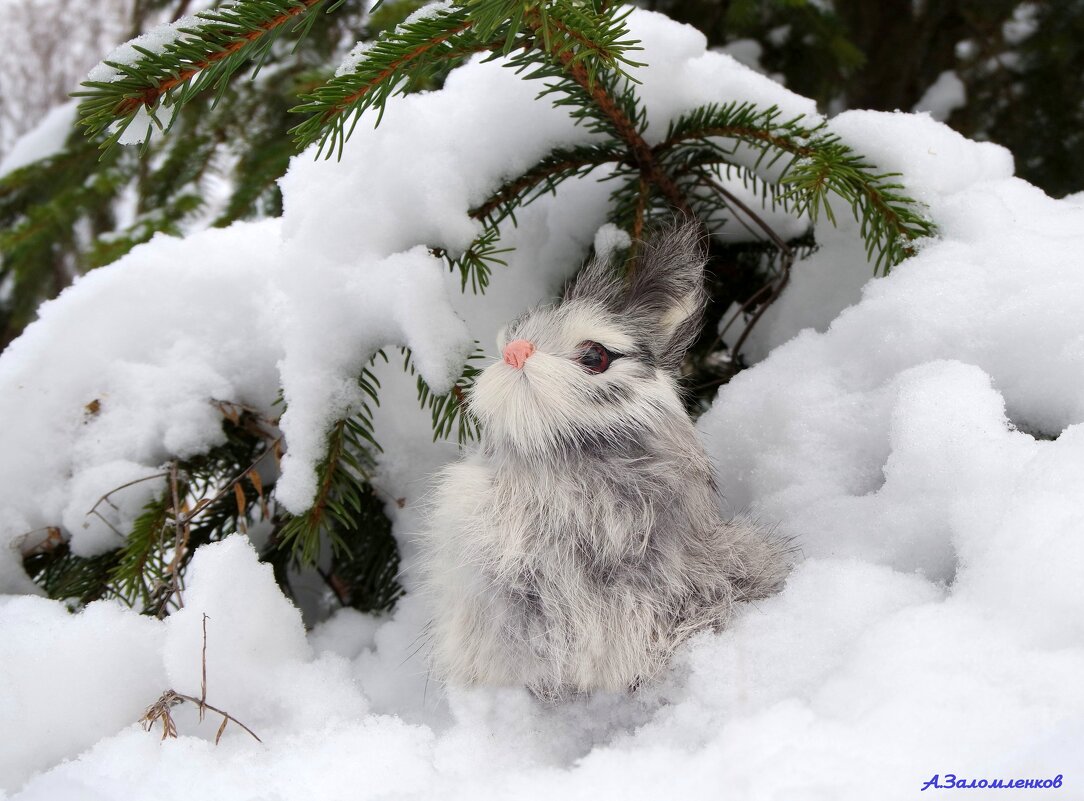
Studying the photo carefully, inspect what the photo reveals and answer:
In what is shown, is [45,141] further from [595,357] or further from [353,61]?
[595,357]

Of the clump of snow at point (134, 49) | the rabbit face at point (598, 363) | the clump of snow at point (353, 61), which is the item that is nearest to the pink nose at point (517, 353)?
the rabbit face at point (598, 363)

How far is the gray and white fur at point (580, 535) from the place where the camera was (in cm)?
103

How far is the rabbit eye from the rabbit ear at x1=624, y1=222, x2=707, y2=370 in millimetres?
96

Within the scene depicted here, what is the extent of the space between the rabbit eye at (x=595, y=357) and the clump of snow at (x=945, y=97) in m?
2.04

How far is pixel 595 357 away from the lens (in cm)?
112

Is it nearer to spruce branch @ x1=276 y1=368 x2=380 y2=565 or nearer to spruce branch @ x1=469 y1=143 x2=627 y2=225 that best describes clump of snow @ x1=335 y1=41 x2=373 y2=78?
spruce branch @ x1=469 y1=143 x2=627 y2=225

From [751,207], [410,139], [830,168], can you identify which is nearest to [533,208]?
[410,139]

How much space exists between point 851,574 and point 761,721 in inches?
10.9

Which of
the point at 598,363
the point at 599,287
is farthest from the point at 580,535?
→ the point at 599,287

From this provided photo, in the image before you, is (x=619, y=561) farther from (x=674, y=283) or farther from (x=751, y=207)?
(x=751, y=207)

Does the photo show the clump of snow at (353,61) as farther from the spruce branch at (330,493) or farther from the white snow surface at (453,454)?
the spruce branch at (330,493)

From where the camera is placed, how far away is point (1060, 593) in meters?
0.82

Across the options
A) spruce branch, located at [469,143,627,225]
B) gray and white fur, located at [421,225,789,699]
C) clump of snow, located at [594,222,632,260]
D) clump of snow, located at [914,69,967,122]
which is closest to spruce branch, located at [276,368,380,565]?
gray and white fur, located at [421,225,789,699]

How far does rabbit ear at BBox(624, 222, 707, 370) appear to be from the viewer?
1198 millimetres
